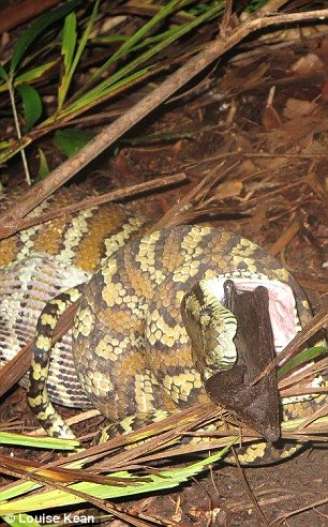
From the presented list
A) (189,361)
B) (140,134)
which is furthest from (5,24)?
(189,361)

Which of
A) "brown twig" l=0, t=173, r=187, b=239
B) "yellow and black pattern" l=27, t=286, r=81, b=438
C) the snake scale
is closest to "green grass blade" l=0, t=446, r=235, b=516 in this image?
the snake scale

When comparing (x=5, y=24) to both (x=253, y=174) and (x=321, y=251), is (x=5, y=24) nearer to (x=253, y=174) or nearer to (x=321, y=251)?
(x=253, y=174)

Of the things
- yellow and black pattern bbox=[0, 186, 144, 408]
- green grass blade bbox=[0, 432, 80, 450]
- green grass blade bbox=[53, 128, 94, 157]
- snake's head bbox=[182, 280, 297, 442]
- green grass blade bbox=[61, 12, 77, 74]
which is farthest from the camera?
green grass blade bbox=[53, 128, 94, 157]

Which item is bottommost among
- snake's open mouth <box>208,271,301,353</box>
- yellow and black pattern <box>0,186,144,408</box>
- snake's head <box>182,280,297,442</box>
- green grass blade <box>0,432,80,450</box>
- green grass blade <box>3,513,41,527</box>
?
green grass blade <box>3,513,41,527</box>

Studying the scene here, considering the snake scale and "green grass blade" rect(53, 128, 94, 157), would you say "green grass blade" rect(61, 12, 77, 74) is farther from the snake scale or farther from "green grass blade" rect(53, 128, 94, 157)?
the snake scale

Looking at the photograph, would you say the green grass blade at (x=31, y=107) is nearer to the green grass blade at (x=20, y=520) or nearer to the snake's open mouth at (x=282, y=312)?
the snake's open mouth at (x=282, y=312)

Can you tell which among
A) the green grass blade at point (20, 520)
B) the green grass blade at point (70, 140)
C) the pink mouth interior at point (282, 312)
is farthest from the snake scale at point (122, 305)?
the green grass blade at point (20, 520)
